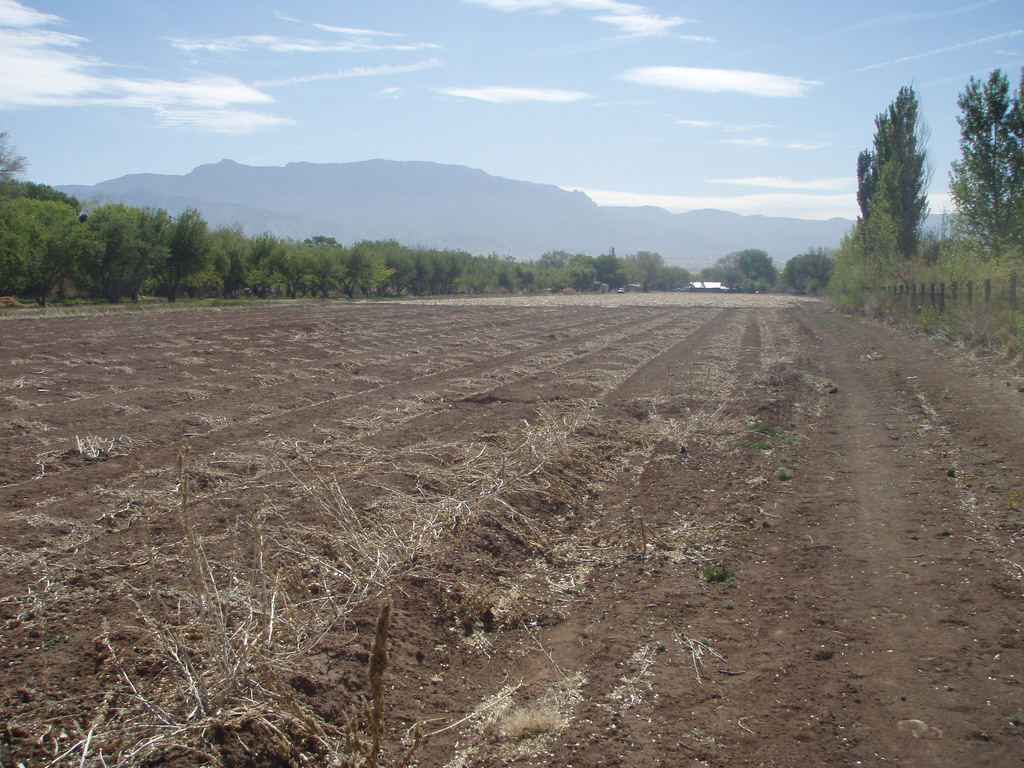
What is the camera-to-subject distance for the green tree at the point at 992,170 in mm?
19094

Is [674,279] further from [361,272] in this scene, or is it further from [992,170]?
[992,170]

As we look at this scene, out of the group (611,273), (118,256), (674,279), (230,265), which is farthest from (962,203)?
(674,279)

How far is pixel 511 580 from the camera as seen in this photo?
5.37m

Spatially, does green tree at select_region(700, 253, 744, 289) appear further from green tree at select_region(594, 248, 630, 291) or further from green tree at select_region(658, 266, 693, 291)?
green tree at select_region(594, 248, 630, 291)

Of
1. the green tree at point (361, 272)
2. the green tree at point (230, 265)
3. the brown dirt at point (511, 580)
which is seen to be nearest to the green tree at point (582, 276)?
the green tree at point (361, 272)

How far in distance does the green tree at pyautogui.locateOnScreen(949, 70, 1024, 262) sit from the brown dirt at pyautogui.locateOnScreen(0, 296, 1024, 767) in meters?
10.8

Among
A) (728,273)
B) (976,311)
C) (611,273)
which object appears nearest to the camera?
(976,311)

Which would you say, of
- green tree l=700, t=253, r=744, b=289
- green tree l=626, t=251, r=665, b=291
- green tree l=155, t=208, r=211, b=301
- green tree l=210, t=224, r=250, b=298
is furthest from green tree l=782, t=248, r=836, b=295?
green tree l=155, t=208, r=211, b=301

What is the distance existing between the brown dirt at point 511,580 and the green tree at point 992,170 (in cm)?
1076

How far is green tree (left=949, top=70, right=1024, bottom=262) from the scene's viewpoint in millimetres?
19094

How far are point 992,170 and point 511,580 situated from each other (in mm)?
21758

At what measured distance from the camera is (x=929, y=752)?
10.6 feet

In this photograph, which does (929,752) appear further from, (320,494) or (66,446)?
(66,446)

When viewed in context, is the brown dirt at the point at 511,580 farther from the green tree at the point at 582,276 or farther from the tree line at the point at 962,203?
the green tree at the point at 582,276
